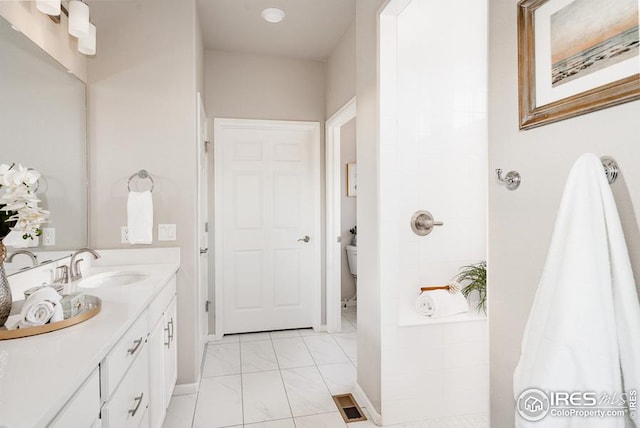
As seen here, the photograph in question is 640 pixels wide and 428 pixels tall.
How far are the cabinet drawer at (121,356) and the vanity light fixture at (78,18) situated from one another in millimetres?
1554

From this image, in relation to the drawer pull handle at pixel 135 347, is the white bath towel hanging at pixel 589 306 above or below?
above

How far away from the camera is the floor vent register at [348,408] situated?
6.88ft

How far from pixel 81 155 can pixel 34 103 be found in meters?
0.54

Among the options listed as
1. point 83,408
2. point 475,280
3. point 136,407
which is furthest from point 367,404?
point 83,408

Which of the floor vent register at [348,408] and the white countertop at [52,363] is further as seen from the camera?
the floor vent register at [348,408]

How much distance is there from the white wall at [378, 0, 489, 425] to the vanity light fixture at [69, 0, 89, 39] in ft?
5.33

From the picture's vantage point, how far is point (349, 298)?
4.48m

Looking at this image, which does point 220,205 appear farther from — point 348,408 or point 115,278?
point 348,408

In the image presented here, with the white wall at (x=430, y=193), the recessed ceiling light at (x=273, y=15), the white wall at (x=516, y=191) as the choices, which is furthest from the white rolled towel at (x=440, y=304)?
the recessed ceiling light at (x=273, y=15)

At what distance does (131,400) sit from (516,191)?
1535mm

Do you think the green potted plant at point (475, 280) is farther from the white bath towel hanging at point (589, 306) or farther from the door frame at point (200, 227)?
the door frame at point (200, 227)

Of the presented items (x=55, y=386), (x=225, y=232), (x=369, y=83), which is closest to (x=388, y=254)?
(x=369, y=83)

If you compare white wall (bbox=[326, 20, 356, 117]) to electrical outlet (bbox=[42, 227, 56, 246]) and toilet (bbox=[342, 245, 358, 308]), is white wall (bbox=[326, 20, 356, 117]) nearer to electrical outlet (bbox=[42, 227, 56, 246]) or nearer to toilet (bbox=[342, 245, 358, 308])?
toilet (bbox=[342, 245, 358, 308])

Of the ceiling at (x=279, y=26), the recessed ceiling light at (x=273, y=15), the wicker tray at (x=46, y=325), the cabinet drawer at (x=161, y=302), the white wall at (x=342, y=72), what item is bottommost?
the cabinet drawer at (x=161, y=302)
